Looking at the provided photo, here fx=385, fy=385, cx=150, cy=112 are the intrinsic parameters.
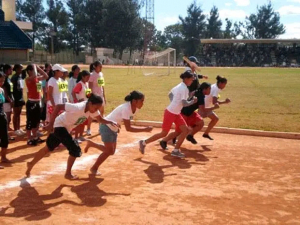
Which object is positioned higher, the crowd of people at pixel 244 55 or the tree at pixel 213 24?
the tree at pixel 213 24

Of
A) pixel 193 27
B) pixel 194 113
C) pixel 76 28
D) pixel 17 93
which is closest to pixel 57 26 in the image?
pixel 76 28

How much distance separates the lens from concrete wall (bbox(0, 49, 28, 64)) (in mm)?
47375

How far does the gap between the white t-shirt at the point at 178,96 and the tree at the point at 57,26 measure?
71.8 meters

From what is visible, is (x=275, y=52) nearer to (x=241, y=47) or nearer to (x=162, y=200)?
(x=241, y=47)

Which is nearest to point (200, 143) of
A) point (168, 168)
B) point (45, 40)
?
point (168, 168)

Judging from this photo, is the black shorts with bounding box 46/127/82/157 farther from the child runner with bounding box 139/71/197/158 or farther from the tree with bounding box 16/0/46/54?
the tree with bounding box 16/0/46/54

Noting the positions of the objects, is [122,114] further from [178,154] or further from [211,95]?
[211,95]

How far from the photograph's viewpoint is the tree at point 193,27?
8706cm

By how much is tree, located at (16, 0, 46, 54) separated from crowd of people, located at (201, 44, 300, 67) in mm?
33672

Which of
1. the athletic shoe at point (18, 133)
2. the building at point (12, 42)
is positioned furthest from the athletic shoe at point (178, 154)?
the building at point (12, 42)

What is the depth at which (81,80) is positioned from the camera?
8.77 meters

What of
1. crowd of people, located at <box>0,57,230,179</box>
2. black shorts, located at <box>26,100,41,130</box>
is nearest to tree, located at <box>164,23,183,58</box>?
crowd of people, located at <box>0,57,230,179</box>

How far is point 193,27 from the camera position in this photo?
88.5 m

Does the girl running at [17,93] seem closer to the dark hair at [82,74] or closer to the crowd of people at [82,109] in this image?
the crowd of people at [82,109]
